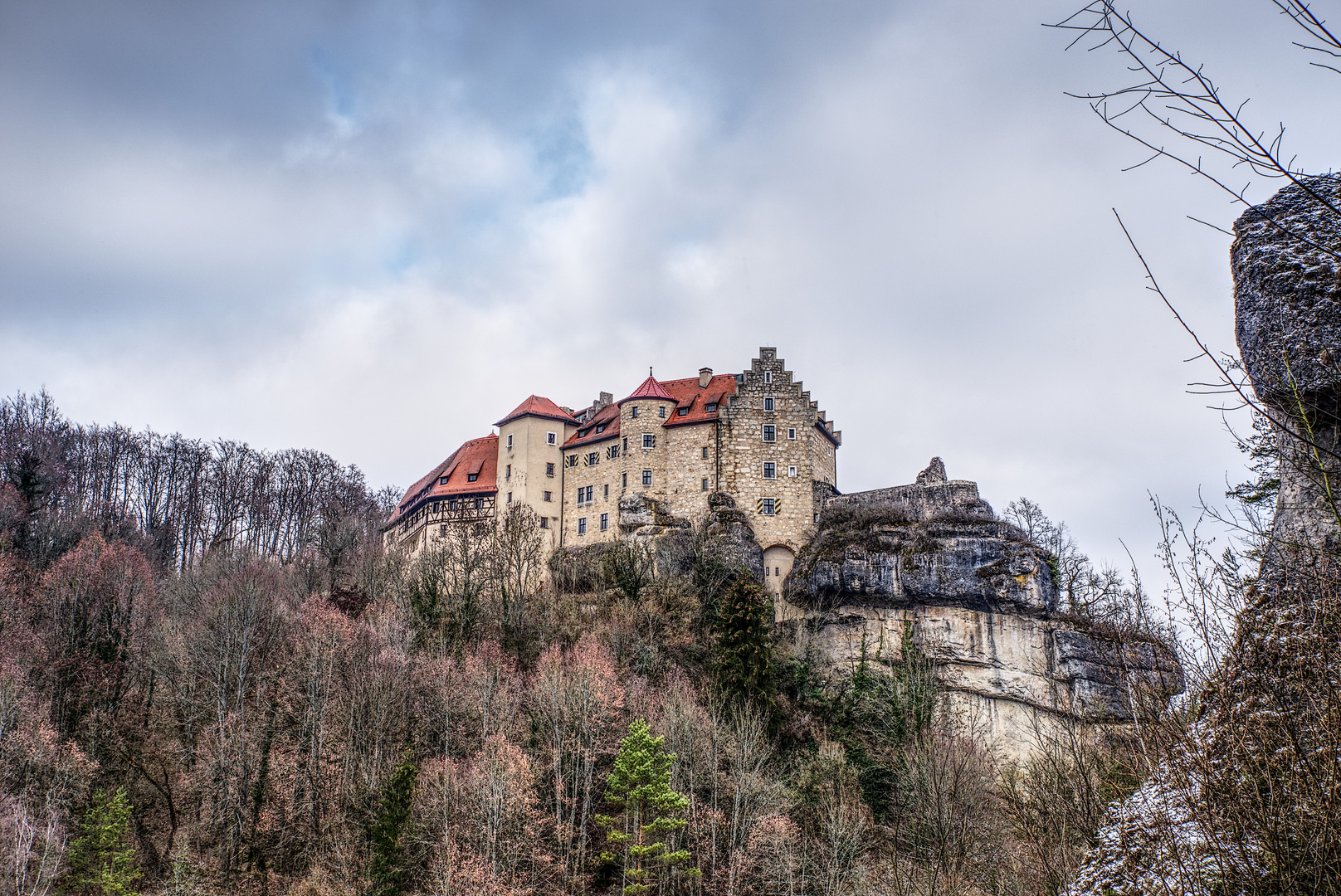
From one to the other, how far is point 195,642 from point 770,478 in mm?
28568

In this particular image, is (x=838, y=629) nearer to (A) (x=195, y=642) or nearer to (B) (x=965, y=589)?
(B) (x=965, y=589)

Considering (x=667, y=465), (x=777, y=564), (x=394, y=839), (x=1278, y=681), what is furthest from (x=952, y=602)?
(x=1278, y=681)

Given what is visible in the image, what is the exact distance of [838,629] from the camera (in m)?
46.5

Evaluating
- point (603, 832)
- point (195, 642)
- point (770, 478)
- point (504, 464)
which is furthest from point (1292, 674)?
point (504, 464)

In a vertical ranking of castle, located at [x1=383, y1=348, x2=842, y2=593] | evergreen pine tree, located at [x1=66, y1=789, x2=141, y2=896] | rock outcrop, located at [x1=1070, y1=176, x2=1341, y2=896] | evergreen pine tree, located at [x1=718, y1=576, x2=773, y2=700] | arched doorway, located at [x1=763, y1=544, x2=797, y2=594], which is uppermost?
castle, located at [x1=383, y1=348, x2=842, y2=593]

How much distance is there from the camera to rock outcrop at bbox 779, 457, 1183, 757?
42.8 m

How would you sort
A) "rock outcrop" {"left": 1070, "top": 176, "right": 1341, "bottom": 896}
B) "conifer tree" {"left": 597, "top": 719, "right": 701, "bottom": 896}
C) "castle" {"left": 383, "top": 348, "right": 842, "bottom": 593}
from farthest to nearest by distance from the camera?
"castle" {"left": 383, "top": 348, "right": 842, "bottom": 593} → "conifer tree" {"left": 597, "top": 719, "right": 701, "bottom": 896} → "rock outcrop" {"left": 1070, "top": 176, "right": 1341, "bottom": 896}

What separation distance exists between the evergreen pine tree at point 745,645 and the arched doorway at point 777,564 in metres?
9.43

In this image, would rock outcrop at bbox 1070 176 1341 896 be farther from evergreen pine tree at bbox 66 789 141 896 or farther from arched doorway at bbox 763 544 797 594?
arched doorway at bbox 763 544 797 594

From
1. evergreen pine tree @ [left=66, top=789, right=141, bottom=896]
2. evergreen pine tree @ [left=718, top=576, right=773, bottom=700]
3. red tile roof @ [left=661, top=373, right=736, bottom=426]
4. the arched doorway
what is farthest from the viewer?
red tile roof @ [left=661, top=373, right=736, bottom=426]

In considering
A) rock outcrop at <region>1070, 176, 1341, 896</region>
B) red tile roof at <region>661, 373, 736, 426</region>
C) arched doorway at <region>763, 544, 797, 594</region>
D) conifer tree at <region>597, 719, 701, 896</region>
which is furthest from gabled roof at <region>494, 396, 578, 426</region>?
rock outcrop at <region>1070, 176, 1341, 896</region>

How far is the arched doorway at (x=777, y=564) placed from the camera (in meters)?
49.3

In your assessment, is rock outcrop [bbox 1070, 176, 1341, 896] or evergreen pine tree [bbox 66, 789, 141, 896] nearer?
rock outcrop [bbox 1070, 176, 1341, 896]

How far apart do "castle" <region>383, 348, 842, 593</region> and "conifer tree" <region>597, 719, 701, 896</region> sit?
2029 centimetres
